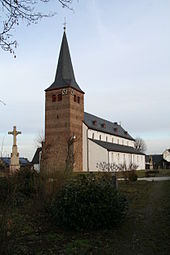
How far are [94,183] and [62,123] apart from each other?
35827 mm

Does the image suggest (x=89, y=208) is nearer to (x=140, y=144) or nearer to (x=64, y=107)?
(x=64, y=107)

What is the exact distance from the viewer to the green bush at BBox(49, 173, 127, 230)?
6.00 meters

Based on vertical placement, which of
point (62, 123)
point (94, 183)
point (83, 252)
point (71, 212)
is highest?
point (62, 123)

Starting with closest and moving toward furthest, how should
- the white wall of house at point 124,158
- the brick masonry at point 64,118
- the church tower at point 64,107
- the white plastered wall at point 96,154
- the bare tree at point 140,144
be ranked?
the brick masonry at point 64,118 < the church tower at point 64,107 < the white plastered wall at point 96,154 < the white wall of house at point 124,158 < the bare tree at point 140,144

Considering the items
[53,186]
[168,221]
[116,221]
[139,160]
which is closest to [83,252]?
[116,221]

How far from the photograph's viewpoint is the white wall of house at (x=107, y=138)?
47.9 metres

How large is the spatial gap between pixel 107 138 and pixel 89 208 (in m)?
49.8

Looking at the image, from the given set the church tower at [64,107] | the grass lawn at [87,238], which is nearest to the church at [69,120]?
the church tower at [64,107]

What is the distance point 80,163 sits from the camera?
43.2m

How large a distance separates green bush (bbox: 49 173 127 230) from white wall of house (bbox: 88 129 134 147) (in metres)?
40.0

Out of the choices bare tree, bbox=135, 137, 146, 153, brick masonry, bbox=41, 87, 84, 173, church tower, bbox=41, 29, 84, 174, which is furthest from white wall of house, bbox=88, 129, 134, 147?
bare tree, bbox=135, 137, 146, 153

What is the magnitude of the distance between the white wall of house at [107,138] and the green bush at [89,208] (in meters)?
40.0

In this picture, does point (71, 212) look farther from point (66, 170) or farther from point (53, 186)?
point (66, 170)

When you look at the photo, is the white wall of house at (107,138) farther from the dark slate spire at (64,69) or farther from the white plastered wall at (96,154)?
the dark slate spire at (64,69)
